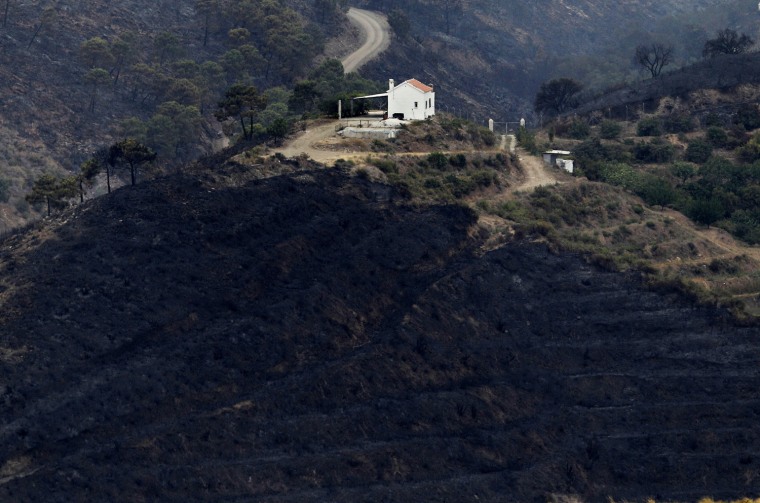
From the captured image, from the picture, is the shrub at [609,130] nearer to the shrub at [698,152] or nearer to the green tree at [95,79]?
the shrub at [698,152]

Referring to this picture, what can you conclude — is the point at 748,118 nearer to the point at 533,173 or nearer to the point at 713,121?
the point at 713,121

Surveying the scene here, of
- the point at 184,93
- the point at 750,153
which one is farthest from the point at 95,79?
the point at 750,153

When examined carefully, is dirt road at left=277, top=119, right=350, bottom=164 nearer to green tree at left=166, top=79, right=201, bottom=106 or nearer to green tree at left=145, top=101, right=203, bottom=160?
green tree at left=145, top=101, right=203, bottom=160

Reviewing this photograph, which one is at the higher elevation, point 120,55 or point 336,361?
point 120,55

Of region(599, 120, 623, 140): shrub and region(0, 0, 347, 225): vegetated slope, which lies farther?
region(0, 0, 347, 225): vegetated slope

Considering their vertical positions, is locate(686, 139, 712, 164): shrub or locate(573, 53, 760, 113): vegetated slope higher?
locate(573, 53, 760, 113): vegetated slope

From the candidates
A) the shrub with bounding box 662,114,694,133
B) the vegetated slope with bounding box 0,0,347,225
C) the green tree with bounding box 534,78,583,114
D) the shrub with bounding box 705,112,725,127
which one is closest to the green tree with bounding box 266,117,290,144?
the vegetated slope with bounding box 0,0,347,225

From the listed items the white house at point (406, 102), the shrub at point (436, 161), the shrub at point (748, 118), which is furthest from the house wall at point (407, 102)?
the shrub at point (748, 118)
